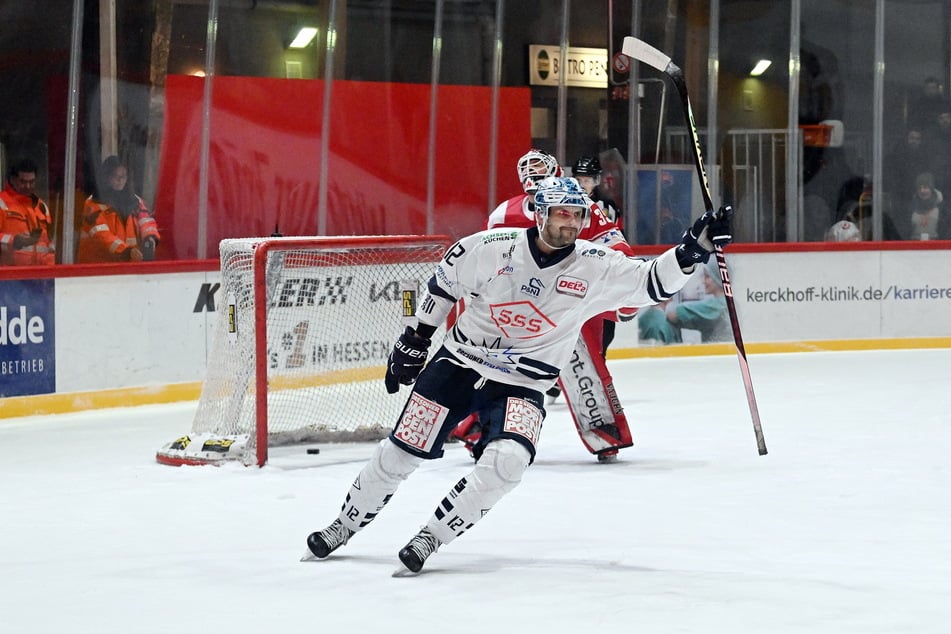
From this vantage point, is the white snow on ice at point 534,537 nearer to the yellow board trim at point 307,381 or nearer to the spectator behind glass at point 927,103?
the yellow board trim at point 307,381

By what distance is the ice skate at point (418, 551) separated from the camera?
4.00 meters

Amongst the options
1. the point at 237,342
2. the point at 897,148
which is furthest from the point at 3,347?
the point at 897,148

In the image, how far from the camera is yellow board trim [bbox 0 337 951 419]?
7.17 m

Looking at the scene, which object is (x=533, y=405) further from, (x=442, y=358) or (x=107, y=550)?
(x=107, y=550)

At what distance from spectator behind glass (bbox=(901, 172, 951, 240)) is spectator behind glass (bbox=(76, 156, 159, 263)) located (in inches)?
263

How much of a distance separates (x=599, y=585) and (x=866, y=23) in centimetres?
983

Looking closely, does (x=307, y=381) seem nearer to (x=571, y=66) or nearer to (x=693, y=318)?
(x=693, y=318)

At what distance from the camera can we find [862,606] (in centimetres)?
365

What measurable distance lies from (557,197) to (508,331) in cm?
42

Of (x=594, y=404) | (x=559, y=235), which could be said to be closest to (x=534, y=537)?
(x=559, y=235)

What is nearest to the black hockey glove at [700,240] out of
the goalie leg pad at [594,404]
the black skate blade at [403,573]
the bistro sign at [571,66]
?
the black skate blade at [403,573]

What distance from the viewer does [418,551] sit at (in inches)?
157

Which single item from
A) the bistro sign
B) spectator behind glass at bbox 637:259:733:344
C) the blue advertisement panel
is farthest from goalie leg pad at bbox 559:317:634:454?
the bistro sign

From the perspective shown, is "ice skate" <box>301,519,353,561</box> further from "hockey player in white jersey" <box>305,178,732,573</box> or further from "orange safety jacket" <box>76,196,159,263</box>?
"orange safety jacket" <box>76,196,159,263</box>
